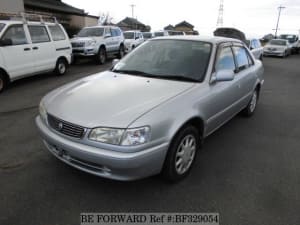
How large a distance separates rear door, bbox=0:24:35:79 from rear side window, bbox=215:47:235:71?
5.76 metres

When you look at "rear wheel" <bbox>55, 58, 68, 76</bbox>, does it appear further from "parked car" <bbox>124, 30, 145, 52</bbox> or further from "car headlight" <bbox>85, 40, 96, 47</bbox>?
"parked car" <bbox>124, 30, 145, 52</bbox>

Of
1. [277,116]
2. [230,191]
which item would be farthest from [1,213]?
[277,116]

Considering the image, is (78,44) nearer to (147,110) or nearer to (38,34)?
(38,34)

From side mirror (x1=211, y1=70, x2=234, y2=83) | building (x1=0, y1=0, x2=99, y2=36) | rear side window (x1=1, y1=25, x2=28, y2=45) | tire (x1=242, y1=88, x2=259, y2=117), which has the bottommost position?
tire (x1=242, y1=88, x2=259, y2=117)

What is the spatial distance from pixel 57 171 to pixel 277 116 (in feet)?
15.0

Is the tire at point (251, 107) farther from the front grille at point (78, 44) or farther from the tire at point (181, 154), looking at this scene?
the front grille at point (78, 44)

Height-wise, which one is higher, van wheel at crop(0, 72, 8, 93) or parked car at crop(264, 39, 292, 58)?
van wheel at crop(0, 72, 8, 93)

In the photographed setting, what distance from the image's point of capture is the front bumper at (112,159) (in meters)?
2.29

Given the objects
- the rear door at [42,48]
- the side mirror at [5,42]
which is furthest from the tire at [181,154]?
the rear door at [42,48]

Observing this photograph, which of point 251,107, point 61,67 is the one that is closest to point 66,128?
point 251,107

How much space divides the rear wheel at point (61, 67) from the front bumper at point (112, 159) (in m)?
6.94

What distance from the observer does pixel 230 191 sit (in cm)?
283

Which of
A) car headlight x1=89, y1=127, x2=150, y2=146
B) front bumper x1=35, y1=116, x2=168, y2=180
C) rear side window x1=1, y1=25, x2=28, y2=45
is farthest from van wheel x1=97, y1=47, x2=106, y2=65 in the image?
car headlight x1=89, y1=127, x2=150, y2=146

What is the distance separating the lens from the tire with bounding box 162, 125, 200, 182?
2.68 m
